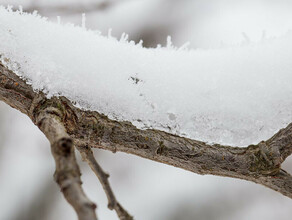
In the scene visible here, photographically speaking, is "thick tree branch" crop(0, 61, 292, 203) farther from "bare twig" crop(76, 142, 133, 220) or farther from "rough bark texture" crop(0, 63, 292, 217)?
"bare twig" crop(76, 142, 133, 220)

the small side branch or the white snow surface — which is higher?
the white snow surface

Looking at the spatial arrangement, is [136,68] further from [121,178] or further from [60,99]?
[121,178]

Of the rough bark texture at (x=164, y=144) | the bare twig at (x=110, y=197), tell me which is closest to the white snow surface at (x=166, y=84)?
the rough bark texture at (x=164, y=144)

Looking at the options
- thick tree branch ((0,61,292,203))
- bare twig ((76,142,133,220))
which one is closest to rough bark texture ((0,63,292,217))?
thick tree branch ((0,61,292,203))

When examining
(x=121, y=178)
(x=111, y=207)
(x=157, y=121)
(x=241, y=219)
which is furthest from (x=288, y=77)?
(x=121, y=178)

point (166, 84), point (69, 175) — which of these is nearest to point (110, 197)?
point (69, 175)

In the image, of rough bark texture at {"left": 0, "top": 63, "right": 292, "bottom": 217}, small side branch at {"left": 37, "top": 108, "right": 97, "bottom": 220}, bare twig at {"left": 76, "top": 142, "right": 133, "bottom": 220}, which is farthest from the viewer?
rough bark texture at {"left": 0, "top": 63, "right": 292, "bottom": 217}

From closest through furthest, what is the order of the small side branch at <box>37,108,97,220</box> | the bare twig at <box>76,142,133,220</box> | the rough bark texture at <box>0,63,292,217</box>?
the small side branch at <box>37,108,97,220</box> → the bare twig at <box>76,142,133,220</box> → the rough bark texture at <box>0,63,292,217</box>

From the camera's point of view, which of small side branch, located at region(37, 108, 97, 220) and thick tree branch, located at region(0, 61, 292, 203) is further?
thick tree branch, located at region(0, 61, 292, 203)

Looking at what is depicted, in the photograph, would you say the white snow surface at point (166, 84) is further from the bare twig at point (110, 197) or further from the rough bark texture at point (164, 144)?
the bare twig at point (110, 197)
